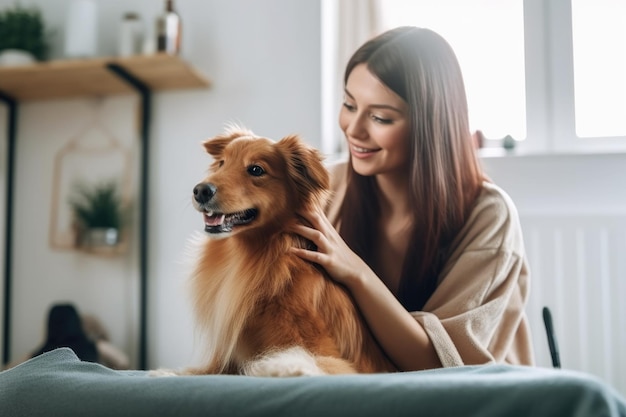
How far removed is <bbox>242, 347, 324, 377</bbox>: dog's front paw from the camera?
26.4 inches

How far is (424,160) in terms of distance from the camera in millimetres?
1081

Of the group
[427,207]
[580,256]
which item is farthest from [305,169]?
[580,256]

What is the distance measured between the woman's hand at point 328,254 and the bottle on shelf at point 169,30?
1629 mm

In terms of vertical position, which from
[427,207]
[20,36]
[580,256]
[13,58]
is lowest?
[580,256]

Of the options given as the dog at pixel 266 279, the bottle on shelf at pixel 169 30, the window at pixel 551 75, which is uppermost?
the bottle on shelf at pixel 169 30

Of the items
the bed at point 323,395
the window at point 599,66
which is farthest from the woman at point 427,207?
the window at point 599,66

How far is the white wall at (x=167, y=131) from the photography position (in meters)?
2.43

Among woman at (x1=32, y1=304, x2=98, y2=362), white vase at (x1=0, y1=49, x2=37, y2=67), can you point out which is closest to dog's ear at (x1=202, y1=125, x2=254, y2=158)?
woman at (x1=32, y1=304, x2=98, y2=362)

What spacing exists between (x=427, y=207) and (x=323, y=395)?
632 millimetres

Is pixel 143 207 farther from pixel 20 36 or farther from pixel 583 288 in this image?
pixel 583 288

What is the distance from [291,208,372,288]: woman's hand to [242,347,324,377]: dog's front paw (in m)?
0.15

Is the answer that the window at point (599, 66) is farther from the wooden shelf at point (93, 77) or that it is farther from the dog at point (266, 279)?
the dog at point (266, 279)

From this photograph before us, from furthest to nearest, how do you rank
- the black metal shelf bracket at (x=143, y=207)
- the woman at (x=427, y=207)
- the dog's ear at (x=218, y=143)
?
the black metal shelf bracket at (x=143, y=207) < the woman at (x=427, y=207) < the dog's ear at (x=218, y=143)

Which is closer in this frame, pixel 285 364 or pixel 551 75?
pixel 285 364
